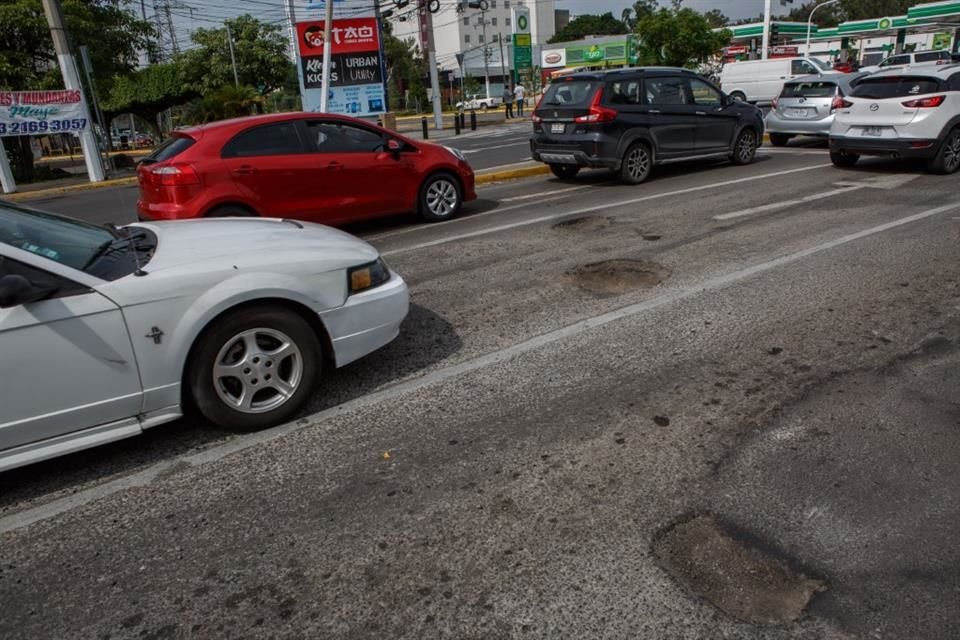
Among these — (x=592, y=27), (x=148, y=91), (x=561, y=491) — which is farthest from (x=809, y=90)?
(x=592, y=27)

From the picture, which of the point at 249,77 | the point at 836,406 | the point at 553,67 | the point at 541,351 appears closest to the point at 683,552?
the point at 836,406

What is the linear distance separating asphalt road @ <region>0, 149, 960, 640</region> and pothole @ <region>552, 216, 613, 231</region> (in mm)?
2561

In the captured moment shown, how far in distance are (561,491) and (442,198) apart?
6.68 metres

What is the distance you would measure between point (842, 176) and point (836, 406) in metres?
8.63

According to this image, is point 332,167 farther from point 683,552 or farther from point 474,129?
point 474,129

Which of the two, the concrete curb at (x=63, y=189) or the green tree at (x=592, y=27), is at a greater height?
the green tree at (x=592, y=27)

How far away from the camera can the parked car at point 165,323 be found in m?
3.06

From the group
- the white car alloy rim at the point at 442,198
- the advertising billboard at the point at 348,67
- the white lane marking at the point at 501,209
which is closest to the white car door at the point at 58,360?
the white lane marking at the point at 501,209

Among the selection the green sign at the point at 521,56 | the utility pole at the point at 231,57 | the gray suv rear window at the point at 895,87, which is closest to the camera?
the gray suv rear window at the point at 895,87

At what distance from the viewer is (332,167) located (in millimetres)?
8117

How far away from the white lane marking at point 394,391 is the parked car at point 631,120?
14.9 ft

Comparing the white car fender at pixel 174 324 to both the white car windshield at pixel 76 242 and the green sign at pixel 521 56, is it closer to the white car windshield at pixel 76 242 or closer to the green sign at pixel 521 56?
the white car windshield at pixel 76 242

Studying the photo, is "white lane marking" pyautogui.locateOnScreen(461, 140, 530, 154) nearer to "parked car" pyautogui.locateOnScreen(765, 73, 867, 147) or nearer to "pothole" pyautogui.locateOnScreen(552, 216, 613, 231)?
"parked car" pyautogui.locateOnScreen(765, 73, 867, 147)

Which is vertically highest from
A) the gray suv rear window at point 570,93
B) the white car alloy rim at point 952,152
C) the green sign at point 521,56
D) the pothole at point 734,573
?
the green sign at point 521,56
